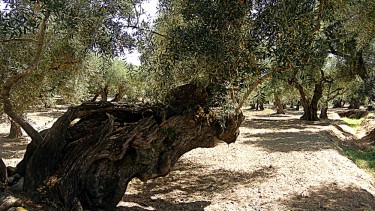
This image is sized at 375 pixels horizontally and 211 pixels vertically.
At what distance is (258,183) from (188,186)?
167 centimetres

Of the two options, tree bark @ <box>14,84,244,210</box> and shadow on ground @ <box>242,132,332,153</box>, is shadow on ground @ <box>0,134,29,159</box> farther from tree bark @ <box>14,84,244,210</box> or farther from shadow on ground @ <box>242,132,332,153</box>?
shadow on ground @ <box>242,132,332,153</box>

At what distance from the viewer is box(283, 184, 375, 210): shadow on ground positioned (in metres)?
6.23

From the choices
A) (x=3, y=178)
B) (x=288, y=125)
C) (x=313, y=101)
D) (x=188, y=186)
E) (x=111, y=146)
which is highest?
(x=313, y=101)

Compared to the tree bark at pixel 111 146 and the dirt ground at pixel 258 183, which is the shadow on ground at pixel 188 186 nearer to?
the dirt ground at pixel 258 183

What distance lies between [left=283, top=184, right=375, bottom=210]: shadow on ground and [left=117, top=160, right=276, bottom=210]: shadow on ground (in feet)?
4.96

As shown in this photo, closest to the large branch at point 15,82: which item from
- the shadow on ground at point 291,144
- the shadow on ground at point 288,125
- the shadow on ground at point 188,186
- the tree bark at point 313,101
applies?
the shadow on ground at point 188,186

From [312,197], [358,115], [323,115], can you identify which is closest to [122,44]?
[312,197]

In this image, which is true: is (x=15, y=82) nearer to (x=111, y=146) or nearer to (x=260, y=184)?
(x=111, y=146)

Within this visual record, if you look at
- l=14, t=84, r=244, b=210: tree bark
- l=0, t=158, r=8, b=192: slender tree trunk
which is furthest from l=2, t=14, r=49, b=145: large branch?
l=0, t=158, r=8, b=192: slender tree trunk

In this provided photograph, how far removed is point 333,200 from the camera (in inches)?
258

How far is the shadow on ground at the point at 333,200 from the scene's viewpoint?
6234 millimetres

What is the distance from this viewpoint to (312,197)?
6734 mm

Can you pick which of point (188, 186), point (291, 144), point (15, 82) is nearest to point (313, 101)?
point (291, 144)

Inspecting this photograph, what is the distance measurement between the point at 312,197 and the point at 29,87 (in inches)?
275
